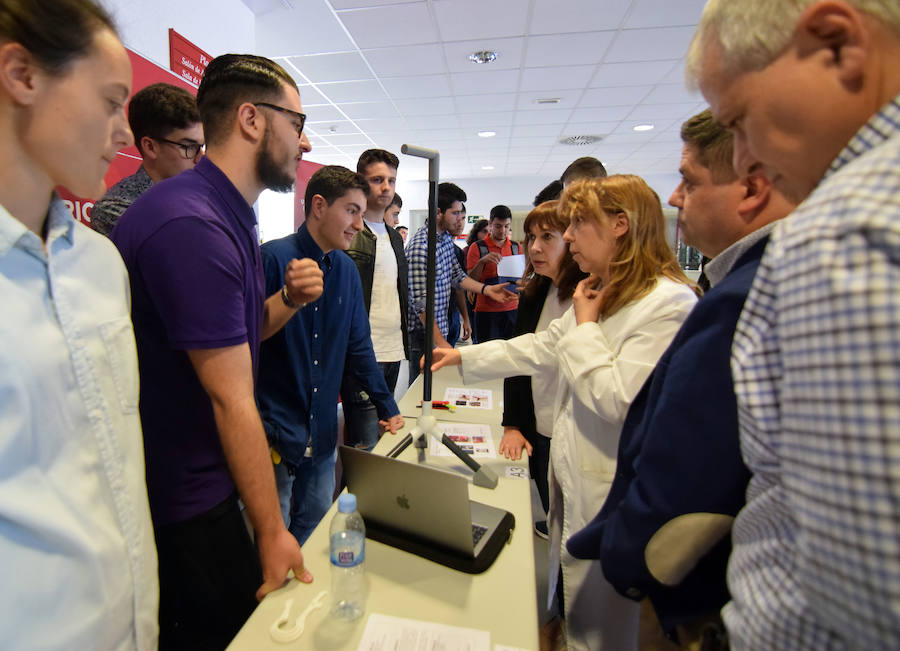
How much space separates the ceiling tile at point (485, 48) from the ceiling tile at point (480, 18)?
0.35 ft

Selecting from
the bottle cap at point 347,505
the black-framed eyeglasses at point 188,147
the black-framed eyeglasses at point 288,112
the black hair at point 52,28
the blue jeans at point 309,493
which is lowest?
the blue jeans at point 309,493

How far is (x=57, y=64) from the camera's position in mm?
565

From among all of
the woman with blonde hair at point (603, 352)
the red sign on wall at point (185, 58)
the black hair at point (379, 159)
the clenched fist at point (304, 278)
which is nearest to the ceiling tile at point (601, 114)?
the black hair at point (379, 159)

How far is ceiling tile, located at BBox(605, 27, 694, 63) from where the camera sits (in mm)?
3492

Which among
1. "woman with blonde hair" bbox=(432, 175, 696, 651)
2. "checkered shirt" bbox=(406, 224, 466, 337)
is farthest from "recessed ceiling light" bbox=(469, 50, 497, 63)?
"woman with blonde hair" bbox=(432, 175, 696, 651)

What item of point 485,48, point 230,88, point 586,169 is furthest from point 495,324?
point 230,88

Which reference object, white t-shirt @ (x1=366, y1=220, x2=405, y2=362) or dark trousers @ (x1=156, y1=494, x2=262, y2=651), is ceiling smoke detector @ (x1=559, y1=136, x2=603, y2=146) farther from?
dark trousers @ (x1=156, y1=494, x2=262, y2=651)

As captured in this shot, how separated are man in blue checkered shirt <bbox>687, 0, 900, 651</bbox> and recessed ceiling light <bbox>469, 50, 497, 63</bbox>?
392cm

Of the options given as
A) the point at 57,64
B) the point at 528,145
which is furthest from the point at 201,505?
the point at 528,145

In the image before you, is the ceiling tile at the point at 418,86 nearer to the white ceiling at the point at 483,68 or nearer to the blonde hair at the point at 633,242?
the white ceiling at the point at 483,68

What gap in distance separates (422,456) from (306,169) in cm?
427

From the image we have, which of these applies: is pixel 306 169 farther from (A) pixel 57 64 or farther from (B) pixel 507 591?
(B) pixel 507 591

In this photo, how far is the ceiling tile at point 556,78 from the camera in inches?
166

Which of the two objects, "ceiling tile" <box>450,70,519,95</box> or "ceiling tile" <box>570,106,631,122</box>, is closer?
"ceiling tile" <box>450,70,519,95</box>
